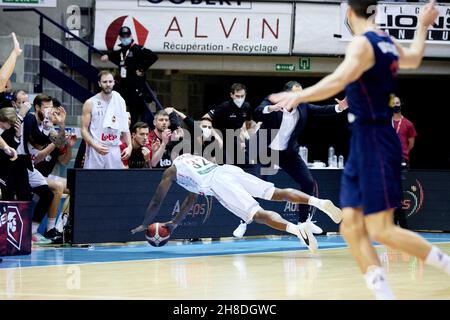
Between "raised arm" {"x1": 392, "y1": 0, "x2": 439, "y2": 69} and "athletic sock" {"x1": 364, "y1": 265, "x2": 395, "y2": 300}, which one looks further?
"raised arm" {"x1": 392, "y1": 0, "x2": 439, "y2": 69}

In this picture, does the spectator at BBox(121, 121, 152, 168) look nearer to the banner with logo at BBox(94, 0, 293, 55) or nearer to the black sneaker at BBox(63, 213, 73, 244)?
the black sneaker at BBox(63, 213, 73, 244)

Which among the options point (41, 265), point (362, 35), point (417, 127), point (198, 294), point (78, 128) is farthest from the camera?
point (417, 127)

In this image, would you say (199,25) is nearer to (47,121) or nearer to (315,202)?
(47,121)

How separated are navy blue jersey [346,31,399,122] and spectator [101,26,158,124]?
11182 mm

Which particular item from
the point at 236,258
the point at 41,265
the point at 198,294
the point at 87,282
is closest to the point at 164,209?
the point at 236,258

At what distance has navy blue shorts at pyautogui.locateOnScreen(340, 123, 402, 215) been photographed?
24.6 ft

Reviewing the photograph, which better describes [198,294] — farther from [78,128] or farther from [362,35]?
[78,128]

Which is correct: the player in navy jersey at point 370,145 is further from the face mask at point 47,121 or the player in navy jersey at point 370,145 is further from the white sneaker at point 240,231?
the face mask at point 47,121

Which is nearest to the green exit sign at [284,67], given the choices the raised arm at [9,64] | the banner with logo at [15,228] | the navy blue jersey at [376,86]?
the banner with logo at [15,228]

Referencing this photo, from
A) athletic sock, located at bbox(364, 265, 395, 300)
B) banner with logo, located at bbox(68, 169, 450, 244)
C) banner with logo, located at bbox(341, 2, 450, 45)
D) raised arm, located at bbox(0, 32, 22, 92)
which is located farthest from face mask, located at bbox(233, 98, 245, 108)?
athletic sock, located at bbox(364, 265, 395, 300)

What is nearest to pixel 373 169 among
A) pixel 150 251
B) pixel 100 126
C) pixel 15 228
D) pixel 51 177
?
pixel 15 228

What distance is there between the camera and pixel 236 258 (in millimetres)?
13398

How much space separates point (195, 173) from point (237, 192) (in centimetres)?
66

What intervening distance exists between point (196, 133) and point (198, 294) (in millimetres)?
7289
